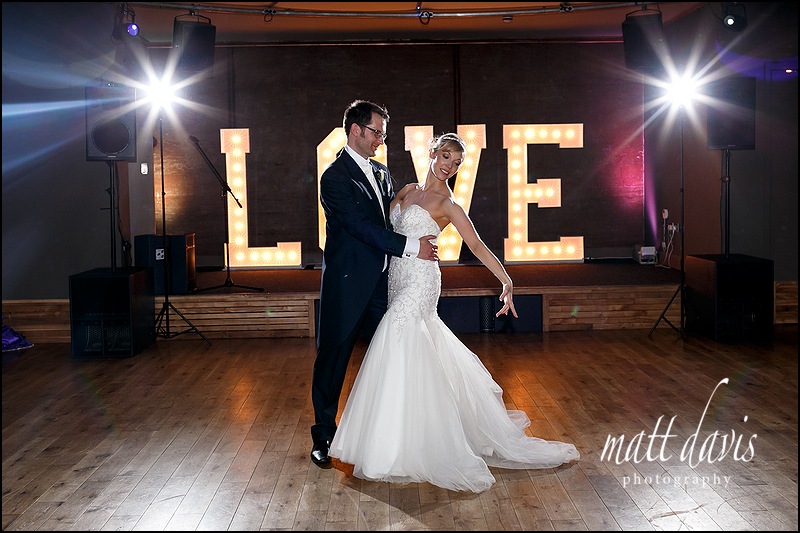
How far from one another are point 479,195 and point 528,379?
486cm

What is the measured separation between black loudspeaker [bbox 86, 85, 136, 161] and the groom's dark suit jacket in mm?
3402

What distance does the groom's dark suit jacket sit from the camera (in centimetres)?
407

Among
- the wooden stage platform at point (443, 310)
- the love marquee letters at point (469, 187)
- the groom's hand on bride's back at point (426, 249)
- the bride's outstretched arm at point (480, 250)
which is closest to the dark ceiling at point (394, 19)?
the love marquee letters at point (469, 187)

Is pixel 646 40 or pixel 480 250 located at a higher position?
pixel 646 40

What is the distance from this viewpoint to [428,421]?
389 centimetres

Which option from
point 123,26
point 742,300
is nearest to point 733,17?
point 742,300

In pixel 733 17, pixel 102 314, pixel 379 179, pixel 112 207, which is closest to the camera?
pixel 379 179

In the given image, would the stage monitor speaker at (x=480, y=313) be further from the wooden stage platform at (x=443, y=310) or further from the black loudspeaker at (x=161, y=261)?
the black loudspeaker at (x=161, y=261)

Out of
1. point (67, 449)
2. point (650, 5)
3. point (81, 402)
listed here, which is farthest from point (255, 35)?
point (67, 449)

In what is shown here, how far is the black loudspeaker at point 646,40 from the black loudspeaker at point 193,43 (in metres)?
3.76

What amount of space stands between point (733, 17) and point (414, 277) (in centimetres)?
471

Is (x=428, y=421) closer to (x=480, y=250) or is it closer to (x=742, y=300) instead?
(x=480, y=250)

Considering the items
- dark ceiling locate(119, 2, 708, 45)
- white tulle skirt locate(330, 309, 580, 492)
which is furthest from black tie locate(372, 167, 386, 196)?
dark ceiling locate(119, 2, 708, 45)

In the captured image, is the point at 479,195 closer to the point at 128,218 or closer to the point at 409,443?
the point at 128,218
